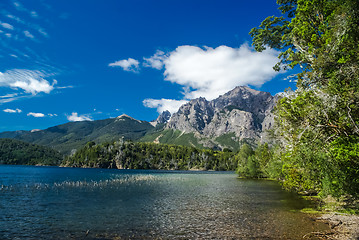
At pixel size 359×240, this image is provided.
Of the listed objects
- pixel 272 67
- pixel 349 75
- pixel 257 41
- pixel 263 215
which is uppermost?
pixel 257 41

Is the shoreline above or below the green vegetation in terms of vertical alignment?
below

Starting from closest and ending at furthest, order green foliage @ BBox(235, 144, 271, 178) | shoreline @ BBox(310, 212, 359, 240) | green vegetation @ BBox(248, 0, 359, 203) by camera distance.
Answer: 1. green vegetation @ BBox(248, 0, 359, 203)
2. shoreline @ BBox(310, 212, 359, 240)
3. green foliage @ BBox(235, 144, 271, 178)

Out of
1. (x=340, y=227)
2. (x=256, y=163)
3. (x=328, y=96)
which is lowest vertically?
(x=340, y=227)

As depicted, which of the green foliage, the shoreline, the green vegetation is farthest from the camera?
the green foliage

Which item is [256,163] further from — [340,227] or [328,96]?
[328,96]

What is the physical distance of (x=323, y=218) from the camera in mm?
26781

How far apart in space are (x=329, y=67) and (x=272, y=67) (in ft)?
26.9

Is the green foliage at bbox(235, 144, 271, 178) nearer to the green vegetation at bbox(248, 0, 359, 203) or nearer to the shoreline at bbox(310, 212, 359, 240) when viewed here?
the shoreline at bbox(310, 212, 359, 240)

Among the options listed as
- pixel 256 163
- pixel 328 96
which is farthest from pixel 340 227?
pixel 256 163

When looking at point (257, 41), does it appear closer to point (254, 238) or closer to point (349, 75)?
point (349, 75)

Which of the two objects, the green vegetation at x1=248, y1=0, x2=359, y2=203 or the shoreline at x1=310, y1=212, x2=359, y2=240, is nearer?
the green vegetation at x1=248, y1=0, x2=359, y2=203

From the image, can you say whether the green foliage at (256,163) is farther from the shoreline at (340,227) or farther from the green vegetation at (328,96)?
the green vegetation at (328,96)

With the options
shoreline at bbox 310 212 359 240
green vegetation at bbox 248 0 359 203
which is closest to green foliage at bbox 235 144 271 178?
shoreline at bbox 310 212 359 240

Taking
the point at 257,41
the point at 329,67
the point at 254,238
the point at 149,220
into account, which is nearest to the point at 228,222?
the point at 254,238
